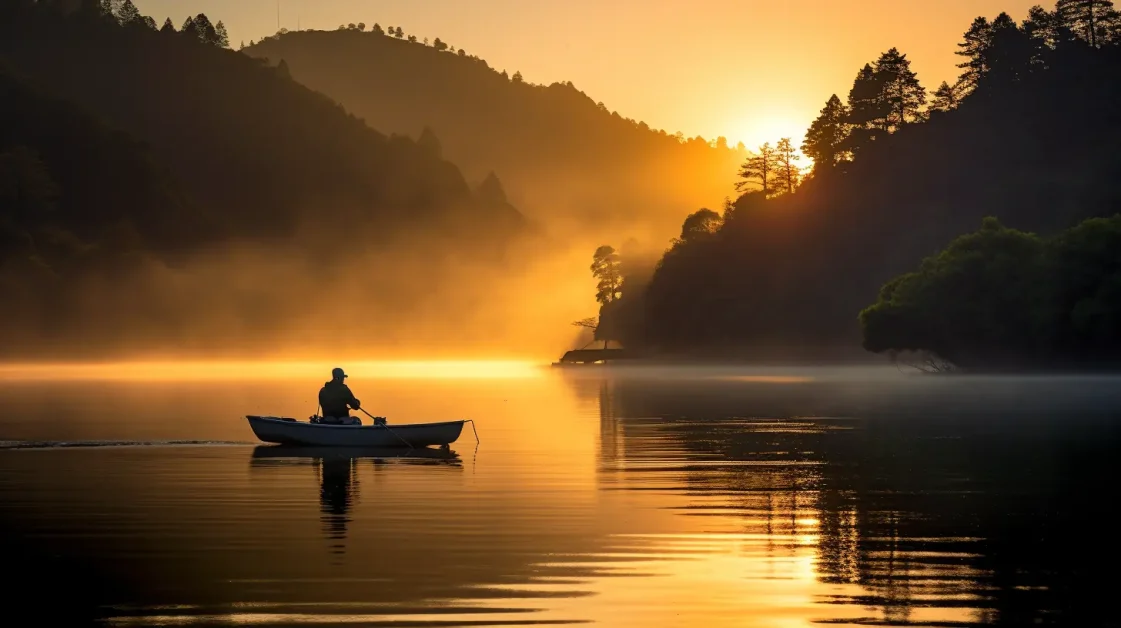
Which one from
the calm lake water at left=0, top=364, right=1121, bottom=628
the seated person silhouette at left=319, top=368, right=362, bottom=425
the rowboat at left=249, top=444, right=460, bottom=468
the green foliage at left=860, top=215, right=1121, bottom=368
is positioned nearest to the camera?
the calm lake water at left=0, top=364, right=1121, bottom=628

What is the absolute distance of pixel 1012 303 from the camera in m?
129

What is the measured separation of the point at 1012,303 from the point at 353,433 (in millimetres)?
94854

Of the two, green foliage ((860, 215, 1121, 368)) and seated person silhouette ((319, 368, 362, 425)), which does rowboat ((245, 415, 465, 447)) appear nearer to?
seated person silhouette ((319, 368, 362, 425))

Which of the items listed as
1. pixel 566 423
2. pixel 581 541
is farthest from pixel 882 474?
pixel 566 423

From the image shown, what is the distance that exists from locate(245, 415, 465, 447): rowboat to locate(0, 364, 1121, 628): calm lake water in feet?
2.61

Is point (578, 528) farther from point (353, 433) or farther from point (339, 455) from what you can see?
point (339, 455)

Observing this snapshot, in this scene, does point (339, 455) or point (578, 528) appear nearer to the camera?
point (578, 528)

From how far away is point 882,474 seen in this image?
40.0m

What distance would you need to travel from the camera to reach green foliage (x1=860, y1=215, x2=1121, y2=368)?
4803 inches

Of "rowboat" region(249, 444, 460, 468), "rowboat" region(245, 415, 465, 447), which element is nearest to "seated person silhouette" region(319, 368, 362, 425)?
"rowboat" region(245, 415, 465, 447)

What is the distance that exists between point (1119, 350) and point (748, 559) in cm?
11154

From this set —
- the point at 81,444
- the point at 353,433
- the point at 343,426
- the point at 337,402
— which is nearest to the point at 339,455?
the point at 353,433

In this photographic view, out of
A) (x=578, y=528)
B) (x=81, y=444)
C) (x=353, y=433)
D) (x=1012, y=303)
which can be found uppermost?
(x=1012, y=303)

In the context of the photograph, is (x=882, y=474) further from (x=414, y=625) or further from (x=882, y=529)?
(x=414, y=625)
